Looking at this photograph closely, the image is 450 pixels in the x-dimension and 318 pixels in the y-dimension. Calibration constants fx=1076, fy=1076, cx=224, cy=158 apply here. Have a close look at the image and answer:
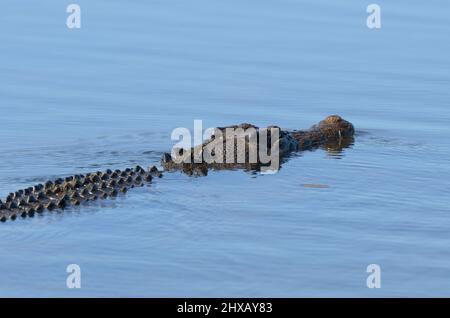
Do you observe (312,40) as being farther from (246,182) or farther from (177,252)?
(177,252)

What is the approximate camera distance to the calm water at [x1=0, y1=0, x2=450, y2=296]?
9.70 metres

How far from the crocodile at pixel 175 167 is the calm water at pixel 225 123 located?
7.0 inches

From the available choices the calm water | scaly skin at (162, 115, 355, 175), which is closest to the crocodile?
scaly skin at (162, 115, 355, 175)

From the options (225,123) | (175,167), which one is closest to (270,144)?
(175,167)

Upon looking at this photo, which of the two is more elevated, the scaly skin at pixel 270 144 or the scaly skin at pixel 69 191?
the scaly skin at pixel 270 144

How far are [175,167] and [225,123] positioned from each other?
2.63m

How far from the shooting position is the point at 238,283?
9281 millimetres

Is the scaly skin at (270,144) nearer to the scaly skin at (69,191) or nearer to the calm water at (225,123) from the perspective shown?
the calm water at (225,123)

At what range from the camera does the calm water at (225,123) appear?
9695 mm

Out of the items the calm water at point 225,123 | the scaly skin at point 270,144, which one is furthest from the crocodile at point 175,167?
the calm water at point 225,123

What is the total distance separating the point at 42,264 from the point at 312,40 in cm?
1108

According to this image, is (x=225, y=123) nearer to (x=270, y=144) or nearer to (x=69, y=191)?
(x=270, y=144)

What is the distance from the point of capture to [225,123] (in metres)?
15.8
